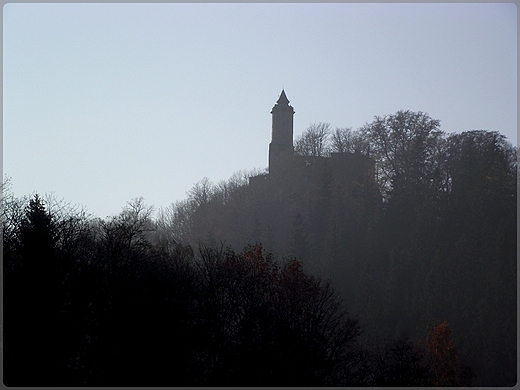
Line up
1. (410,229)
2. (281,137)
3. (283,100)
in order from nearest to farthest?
(410,229)
(281,137)
(283,100)

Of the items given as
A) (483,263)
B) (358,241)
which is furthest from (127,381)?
(358,241)

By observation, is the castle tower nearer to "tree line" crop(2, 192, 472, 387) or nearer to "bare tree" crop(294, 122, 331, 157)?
"bare tree" crop(294, 122, 331, 157)

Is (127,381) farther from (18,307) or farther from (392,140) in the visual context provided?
(392,140)

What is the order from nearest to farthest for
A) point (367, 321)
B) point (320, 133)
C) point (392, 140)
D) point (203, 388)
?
point (203, 388) → point (367, 321) → point (392, 140) → point (320, 133)

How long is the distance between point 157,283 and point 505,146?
50460 mm

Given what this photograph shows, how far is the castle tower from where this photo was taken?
265ft

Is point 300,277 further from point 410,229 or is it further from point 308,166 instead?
point 308,166

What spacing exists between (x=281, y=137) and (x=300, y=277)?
154 feet

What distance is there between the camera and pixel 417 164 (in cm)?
6731

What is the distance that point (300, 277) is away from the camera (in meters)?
38.2

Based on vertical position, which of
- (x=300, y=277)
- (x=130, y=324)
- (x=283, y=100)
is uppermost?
(x=283, y=100)

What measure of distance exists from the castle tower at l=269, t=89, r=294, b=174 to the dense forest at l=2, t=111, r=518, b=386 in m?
1.45

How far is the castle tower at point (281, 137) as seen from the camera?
8088 cm

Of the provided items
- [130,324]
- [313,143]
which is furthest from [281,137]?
[130,324]
